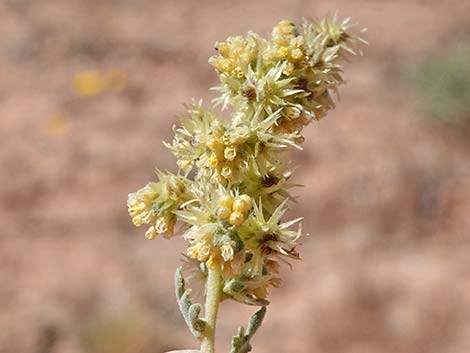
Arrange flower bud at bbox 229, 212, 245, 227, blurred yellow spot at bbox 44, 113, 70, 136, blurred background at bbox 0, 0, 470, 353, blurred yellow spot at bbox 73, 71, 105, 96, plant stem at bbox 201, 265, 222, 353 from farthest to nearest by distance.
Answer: blurred yellow spot at bbox 73, 71, 105, 96 → blurred yellow spot at bbox 44, 113, 70, 136 → blurred background at bbox 0, 0, 470, 353 → plant stem at bbox 201, 265, 222, 353 → flower bud at bbox 229, 212, 245, 227

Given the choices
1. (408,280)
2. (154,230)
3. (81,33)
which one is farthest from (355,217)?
(154,230)

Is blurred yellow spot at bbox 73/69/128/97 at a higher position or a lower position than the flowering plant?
higher

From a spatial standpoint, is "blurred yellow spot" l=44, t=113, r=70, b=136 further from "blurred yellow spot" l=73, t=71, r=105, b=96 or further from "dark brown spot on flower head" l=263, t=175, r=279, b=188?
"dark brown spot on flower head" l=263, t=175, r=279, b=188

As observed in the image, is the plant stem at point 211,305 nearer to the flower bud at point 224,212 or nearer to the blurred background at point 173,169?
the flower bud at point 224,212

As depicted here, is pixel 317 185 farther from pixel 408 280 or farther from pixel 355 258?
pixel 408 280

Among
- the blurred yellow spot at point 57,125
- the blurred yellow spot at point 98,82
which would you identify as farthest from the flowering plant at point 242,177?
the blurred yellow spot at point 98,82

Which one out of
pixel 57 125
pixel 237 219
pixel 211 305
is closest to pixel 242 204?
pixel 237 219

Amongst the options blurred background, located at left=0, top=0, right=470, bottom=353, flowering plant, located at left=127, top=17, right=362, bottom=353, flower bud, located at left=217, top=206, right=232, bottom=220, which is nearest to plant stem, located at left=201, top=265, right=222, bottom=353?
flowering plant, located at left=127, top=17, right=362, bottom=353
